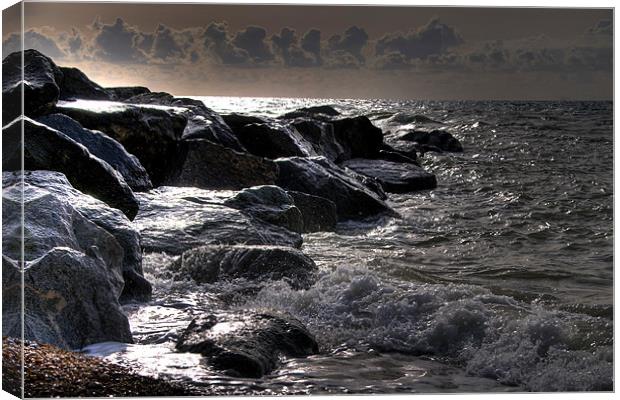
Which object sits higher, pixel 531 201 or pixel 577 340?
pixel 531 201

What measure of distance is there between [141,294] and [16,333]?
5.09 ft

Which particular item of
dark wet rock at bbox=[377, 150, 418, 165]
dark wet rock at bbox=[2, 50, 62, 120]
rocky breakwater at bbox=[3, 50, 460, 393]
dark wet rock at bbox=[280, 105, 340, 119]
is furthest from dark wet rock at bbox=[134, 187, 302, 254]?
dark wet rock at bbox=[377, 150, 418, 165]

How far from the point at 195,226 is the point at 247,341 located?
2619 mm

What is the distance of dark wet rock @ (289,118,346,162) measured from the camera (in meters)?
10.5

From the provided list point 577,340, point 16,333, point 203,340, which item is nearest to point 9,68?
point 16,333

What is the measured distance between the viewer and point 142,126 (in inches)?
376

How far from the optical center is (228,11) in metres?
6.19

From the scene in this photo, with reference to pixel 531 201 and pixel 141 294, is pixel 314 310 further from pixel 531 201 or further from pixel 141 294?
pixel 531 201

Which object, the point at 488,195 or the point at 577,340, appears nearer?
the point at 577,340

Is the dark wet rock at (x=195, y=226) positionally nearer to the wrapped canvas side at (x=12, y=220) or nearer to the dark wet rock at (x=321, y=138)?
the dark wet rock at (x=321, y=138)

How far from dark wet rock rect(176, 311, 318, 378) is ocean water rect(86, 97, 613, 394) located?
0.08 m

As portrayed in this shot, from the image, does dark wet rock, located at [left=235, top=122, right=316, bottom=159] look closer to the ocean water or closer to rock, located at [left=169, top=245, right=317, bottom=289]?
the ocean water

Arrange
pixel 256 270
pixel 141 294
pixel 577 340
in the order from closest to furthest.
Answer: pixel 577 340, pixel 141 294, pixel 256 270

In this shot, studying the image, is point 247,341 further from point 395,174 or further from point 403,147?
point 395,174
